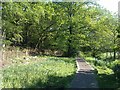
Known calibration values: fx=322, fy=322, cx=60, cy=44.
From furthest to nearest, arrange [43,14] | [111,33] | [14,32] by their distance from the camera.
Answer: [111,33] → [43,14] → [14,32]

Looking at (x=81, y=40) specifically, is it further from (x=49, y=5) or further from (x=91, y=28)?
(x=49, y=5)

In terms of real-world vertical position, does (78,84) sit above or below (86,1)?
below

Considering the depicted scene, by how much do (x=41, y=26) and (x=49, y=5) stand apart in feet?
8.87

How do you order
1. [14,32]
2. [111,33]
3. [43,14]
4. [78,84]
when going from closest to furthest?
[78,84], [14,32], [43,14], [111,33]

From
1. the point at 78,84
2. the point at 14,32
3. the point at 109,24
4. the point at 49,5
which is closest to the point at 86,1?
the point at 49,5

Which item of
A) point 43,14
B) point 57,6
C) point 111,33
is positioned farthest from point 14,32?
point 111,33

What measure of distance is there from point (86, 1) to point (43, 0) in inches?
203

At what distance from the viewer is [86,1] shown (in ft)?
124

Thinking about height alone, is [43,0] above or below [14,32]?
above

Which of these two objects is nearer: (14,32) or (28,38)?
(14,32)

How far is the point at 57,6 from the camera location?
127ft

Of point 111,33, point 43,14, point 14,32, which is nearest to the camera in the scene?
point 14,32

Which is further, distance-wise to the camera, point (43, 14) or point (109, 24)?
point (109, 24)

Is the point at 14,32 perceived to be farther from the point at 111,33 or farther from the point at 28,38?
the point at 111,33
